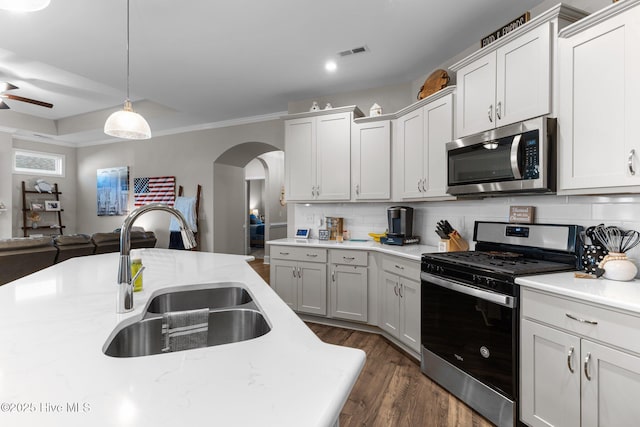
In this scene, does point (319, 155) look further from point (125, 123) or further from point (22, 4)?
point (22, 4)

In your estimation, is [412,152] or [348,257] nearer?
[412,152]

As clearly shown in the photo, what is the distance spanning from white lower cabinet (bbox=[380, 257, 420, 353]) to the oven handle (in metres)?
0.24

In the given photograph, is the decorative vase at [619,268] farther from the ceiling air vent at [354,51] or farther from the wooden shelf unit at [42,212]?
the wooden shelf unit at [42,212]

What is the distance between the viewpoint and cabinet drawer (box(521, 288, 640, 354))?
1.33 m

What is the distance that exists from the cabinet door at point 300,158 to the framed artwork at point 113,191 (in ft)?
14.3

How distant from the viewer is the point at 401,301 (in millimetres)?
2768

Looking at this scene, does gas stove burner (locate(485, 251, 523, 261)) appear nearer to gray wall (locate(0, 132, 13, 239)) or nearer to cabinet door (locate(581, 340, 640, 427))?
cabinet door (locate(581, 340, 640, 427))

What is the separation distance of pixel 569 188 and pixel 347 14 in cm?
198

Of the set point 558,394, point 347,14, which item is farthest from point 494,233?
point 347,14

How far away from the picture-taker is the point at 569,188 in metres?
1.83

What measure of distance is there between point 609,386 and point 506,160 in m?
1.35

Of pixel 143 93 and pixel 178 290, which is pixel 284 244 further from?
pixel 143 93

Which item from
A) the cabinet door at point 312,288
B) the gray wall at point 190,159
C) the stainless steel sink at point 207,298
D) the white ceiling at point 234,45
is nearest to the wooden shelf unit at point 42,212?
the gray wall at point 190,159

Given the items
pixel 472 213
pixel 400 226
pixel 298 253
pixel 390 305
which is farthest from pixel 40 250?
pixel 472 213
